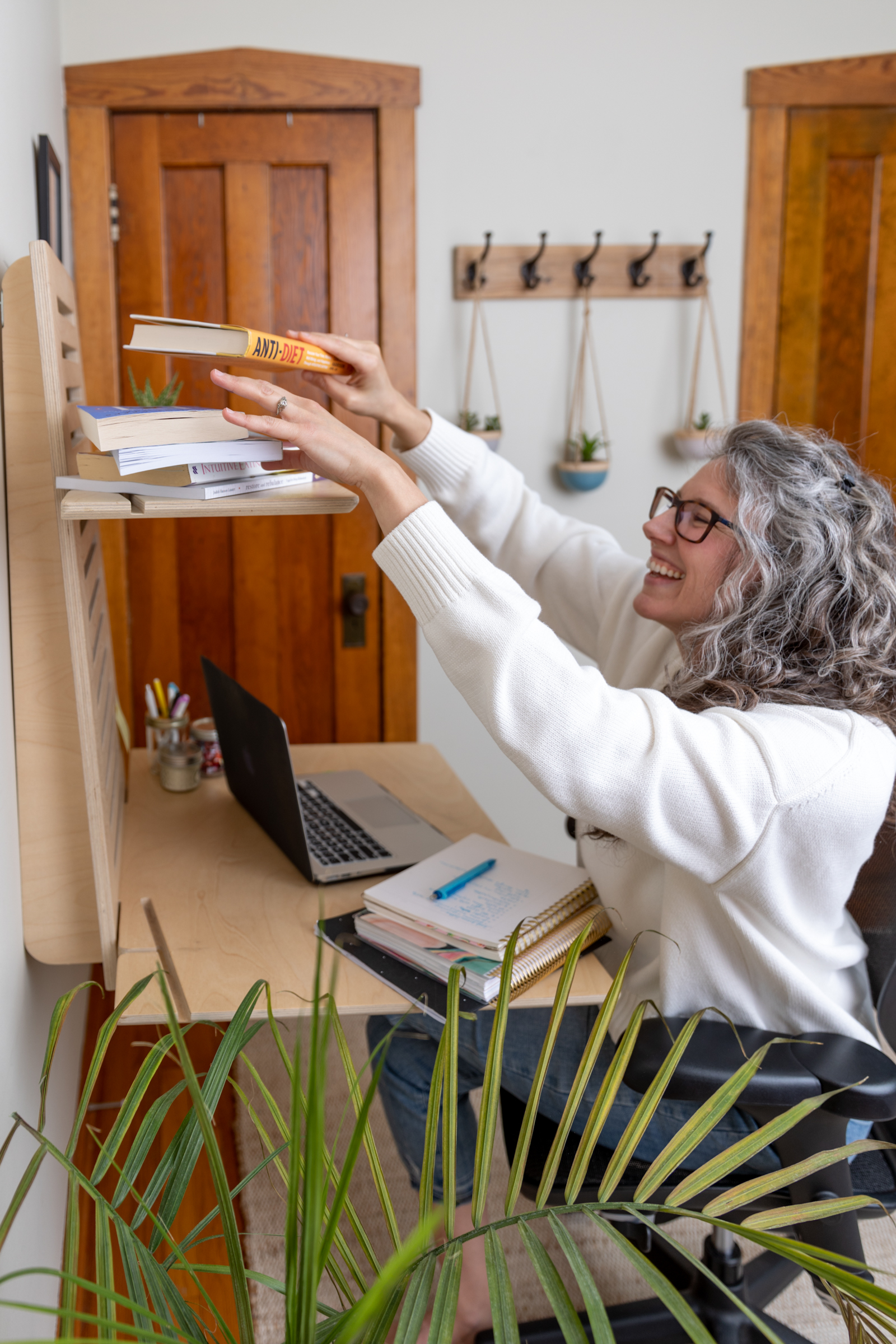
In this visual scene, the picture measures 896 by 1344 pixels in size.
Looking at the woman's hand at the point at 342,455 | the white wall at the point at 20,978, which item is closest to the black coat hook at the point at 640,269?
the white wall at the point at 20,978

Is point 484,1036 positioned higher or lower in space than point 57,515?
lower

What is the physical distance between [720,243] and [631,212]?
242mm

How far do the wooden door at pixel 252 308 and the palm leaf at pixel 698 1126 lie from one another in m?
1.98

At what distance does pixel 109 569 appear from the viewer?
253 centimetres

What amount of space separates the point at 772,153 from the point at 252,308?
134cm

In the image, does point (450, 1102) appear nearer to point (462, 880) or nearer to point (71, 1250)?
point (71, 1250)

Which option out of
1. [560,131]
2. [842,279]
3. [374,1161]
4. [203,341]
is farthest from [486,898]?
[842,279]

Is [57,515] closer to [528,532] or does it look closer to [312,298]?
[528,532]

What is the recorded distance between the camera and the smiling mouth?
139cm

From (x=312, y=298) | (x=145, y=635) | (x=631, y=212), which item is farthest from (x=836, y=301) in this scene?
(x=145, y=635)

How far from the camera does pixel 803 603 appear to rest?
123 centimetres

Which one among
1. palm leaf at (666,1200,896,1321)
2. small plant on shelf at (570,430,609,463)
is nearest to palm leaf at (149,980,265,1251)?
palm leaf at (666,1200,896,1321)

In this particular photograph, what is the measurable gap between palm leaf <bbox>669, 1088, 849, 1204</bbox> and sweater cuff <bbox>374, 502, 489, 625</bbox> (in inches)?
22.6

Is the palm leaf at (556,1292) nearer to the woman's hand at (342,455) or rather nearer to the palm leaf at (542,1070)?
the palm leaf at (542,1070)
